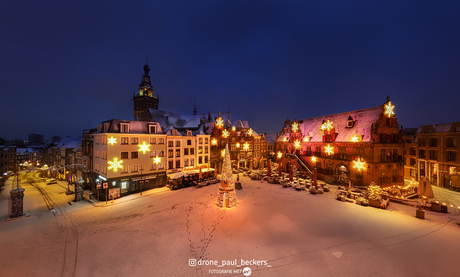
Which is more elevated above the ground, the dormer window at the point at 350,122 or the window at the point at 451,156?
the dormer window at the point at 350,122

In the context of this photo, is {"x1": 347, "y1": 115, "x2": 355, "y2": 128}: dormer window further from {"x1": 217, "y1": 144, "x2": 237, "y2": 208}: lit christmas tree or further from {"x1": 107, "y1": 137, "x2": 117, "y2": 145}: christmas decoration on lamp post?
{"x1": 107, "y1": 137, "x2": 117, "y2": 145}: christmas decoration on lamp post

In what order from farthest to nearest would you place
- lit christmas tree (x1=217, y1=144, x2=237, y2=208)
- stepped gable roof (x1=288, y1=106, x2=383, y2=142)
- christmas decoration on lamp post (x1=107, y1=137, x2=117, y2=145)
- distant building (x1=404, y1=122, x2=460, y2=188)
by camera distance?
stepped gable roof (x1=288, y1=106, x2=383, y2=142) → distant building (x1=404, y1=122, x2=460, y2=188) → christmas decoration on lamp post (x1=107, y1=137, x2=117, y2=145) → lit christmas tree (x1=217, y1=144, x2=237, y2=208)

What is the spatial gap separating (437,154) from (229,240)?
152 feet

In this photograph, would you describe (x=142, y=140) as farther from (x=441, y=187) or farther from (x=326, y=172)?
(x=441, y=187)

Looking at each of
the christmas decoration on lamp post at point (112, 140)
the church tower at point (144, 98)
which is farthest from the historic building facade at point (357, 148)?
the church tower at point (144, 98)

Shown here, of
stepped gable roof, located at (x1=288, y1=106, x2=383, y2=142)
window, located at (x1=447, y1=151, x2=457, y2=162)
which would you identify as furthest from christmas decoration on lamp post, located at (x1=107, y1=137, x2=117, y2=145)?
window, located at (x1=447, y1=151, x2=457, y2=162)

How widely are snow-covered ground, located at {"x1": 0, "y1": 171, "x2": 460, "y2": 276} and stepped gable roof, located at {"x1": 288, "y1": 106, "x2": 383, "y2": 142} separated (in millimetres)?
15322

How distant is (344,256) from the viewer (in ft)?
44.3

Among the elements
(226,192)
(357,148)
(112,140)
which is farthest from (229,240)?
(357,148)

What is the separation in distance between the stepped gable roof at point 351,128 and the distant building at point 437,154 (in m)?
13.6

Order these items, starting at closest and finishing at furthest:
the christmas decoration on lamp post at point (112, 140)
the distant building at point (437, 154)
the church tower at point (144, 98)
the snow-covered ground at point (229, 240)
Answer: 1. the snow-covered ground at point (229, 240)
2. the christmas decoration on lamp post at point (112, 140)
3. the distant building at point (437, 154)
4. the church tower at point (144, 98)

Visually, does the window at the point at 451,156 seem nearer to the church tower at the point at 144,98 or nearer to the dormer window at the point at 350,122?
the dormer window at the point at 350,122

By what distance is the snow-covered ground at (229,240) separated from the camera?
1237 centimetres

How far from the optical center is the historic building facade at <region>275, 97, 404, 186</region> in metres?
31.5
